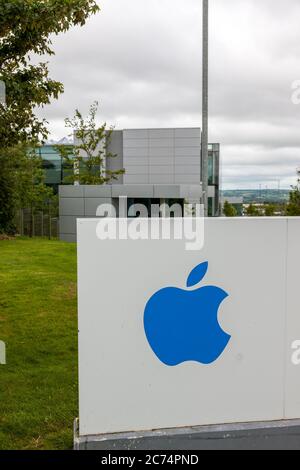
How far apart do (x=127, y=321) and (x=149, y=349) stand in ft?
0.90

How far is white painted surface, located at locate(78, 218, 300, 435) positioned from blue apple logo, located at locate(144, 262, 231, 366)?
0.18 ft

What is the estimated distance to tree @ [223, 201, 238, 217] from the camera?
49.4 metres

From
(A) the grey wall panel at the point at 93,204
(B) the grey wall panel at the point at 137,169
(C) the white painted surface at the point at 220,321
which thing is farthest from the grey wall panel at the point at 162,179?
(C) the white painted surface at the point at 220,321

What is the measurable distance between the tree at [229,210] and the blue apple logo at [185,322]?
45.6 meters

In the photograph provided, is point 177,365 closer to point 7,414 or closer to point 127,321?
point 127,321

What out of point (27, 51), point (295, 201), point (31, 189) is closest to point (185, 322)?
point (27, 51)

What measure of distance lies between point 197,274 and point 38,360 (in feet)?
9.38

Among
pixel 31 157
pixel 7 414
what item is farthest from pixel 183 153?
pixel 7 414

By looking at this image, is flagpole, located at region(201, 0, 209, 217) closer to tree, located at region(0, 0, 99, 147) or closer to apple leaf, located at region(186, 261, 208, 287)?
tree, located at region(0, 0, 99, 147)

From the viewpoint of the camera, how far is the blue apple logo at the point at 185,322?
11.7ft

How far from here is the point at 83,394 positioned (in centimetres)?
351

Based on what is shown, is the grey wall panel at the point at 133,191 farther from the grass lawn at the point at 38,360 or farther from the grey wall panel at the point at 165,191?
the grass lawn at the point at 38,360

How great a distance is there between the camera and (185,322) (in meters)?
3.58

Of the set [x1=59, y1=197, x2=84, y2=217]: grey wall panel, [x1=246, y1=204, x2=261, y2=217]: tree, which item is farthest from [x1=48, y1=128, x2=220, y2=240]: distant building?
[x1=59, y1=197, x2=84, y2=217]: grey wall panel
